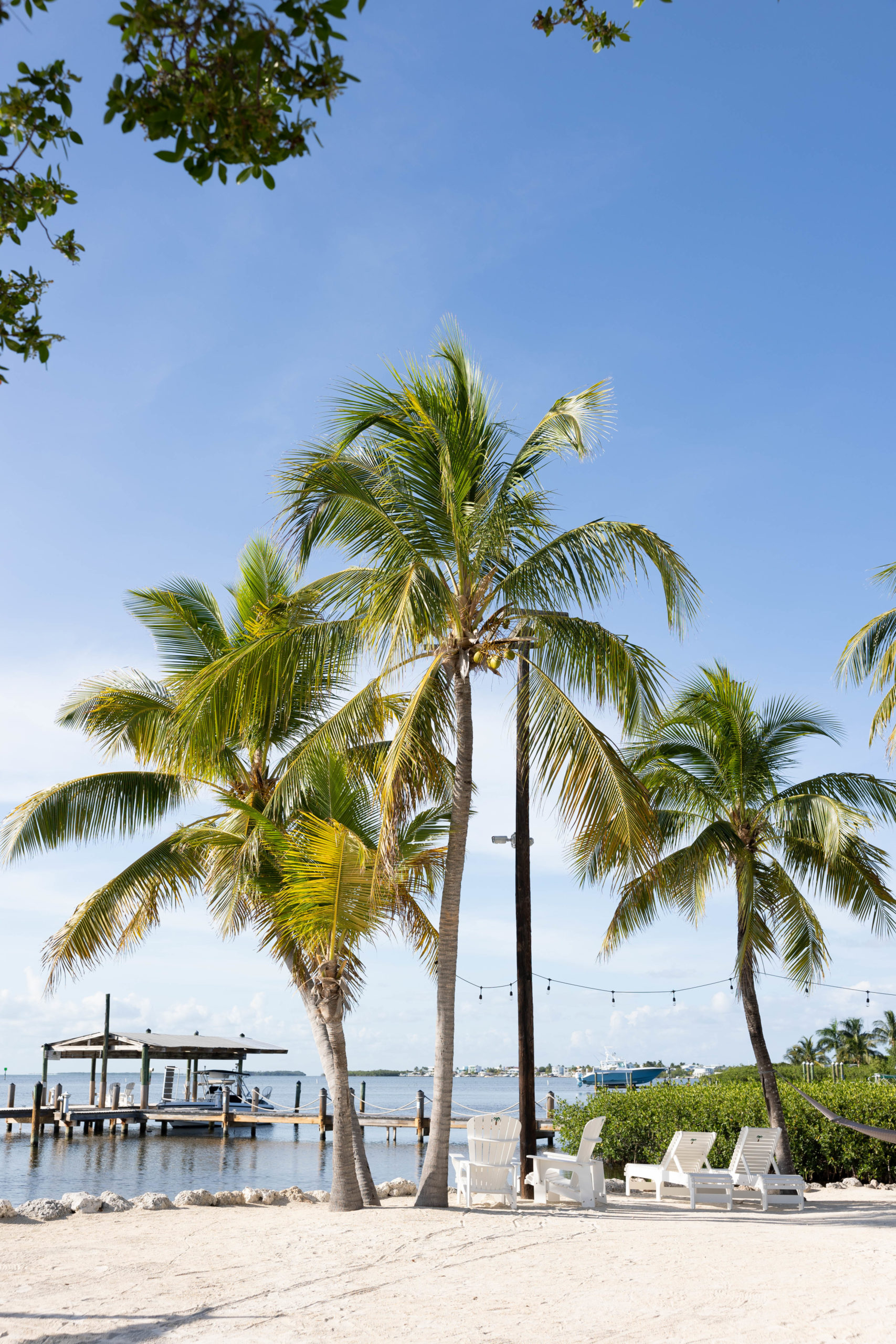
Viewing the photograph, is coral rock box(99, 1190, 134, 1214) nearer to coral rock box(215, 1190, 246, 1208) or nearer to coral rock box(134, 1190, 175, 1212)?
coral rock box(134, 1190, 175, 1212)

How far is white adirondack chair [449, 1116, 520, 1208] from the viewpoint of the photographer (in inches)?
424

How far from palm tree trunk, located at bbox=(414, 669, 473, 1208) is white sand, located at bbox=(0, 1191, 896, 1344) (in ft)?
1.69

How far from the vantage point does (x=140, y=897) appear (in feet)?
42.7

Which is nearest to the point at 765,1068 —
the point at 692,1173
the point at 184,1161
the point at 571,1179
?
the point at 692,1173

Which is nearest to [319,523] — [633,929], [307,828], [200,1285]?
[307,828]

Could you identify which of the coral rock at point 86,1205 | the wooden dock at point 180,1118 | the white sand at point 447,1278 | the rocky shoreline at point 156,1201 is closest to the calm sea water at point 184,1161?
the wooden dock at point 180,1118

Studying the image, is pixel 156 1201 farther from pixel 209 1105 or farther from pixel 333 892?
pixel 209 1105

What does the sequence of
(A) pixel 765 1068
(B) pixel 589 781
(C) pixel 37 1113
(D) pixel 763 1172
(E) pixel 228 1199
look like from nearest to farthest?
(B) pixel 589 781
(E) pixel 228 1199
(D) pixel 763 1172
(A) pixel 765 1068
(C) pixel 37 1113

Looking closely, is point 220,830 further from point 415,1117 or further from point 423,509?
point 415,1117

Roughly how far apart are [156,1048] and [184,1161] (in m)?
10.1

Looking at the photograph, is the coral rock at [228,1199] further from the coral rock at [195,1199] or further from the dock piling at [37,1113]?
the dock piling at [37,1113]

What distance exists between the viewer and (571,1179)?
11930 millimetres

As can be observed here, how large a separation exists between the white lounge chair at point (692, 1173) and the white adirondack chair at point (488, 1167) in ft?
5.63

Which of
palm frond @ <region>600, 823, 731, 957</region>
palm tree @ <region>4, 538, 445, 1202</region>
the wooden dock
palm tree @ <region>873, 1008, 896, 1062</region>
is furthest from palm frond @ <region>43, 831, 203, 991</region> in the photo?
palm tree @ <region>873, 1008, 896, 1062</region>
